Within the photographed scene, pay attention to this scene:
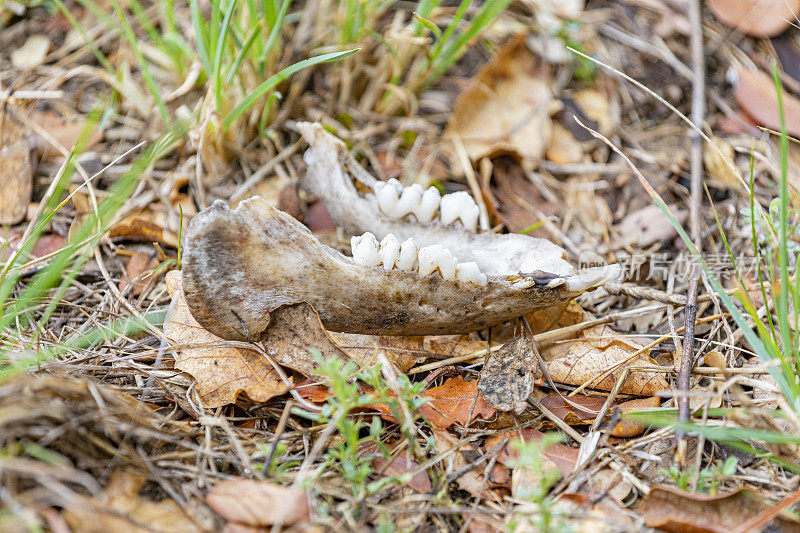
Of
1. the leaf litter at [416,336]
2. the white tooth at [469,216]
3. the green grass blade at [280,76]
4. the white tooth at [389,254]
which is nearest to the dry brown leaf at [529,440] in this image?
the leaf litter at [416,336]

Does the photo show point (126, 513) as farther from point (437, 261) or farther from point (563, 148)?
point (563, 148)

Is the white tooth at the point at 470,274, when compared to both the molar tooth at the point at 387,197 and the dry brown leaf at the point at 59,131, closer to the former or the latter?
the molar tooth at the point at 387,197

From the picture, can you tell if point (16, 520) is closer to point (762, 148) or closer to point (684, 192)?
point (684, 192)

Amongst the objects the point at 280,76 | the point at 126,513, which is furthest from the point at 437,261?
the point at 126,513

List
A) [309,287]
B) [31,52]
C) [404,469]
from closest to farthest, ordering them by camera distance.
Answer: [404,469] → [309,287] → [31,52]

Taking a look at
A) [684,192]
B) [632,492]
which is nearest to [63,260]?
[632,492]

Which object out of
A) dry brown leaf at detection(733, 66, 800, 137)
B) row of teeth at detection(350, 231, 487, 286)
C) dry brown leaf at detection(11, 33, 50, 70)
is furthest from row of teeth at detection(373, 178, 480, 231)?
dry brown leaf at detection(11, 33, 50, 70)
